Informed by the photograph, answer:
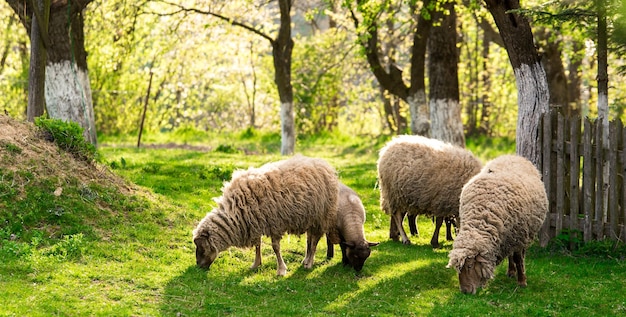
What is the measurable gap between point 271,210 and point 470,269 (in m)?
2.54

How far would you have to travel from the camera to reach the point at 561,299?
817 centimetres

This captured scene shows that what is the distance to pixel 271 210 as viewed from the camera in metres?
9.05

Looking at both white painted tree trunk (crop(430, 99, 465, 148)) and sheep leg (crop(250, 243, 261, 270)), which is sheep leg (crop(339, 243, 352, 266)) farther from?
white painted tree trunk (crop(430, 99, 465, 148))

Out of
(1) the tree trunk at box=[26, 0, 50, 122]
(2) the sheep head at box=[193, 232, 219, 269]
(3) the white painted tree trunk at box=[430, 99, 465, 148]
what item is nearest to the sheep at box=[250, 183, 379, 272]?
(2) the sheep head at box=[193, 232, 219, 269]

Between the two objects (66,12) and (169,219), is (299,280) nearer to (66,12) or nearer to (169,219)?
(169,219)

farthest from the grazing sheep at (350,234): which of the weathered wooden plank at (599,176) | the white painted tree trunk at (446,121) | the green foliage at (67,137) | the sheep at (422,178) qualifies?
the white painted tree trunk at (446,121)

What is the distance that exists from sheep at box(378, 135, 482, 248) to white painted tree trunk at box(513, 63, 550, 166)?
0.76m

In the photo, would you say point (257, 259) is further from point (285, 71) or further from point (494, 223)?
point (285, 71)

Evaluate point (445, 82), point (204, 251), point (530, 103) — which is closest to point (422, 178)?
point (530, 103)

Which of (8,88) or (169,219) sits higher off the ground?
(8,88)

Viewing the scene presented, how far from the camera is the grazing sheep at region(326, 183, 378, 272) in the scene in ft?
30.3

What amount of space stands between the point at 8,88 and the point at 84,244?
16.6 metres

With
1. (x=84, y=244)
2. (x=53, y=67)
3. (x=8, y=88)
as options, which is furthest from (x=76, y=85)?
(x=8, y=88)

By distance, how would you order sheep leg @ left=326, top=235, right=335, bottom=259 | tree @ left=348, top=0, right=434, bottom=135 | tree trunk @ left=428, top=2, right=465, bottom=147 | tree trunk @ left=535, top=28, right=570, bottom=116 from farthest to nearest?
tree trunk @ left=535, top=28, right=570, bottom=116 < tree @ left=348, top=0, right=434, bottom=135 < tree trunk @ left=428, top=2, right=465, bottom=147 < sheep leg @ left=326, top=235, right=335, bottom=259
